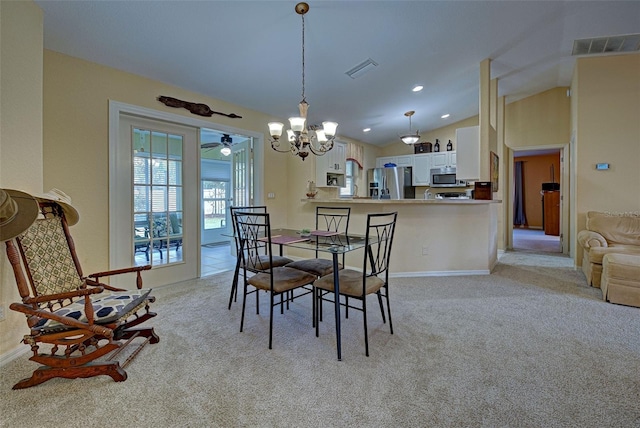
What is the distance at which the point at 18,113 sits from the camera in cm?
203

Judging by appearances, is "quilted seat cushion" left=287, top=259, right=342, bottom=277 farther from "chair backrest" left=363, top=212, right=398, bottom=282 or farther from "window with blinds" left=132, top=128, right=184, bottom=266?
"window with blinds" left=132, top=128, right=184, bottom=266

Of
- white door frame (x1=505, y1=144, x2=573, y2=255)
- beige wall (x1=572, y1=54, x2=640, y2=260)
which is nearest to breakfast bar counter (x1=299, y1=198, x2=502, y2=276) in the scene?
beige wall (x1=572, y1=54, x2=640, y2=260)

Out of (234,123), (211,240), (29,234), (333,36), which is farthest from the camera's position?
(211,240)

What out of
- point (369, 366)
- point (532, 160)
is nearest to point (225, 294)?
point (369, 366)

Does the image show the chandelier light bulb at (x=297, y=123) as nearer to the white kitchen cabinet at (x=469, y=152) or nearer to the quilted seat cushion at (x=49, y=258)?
the quilted seat cushion at (x=49, y=258)

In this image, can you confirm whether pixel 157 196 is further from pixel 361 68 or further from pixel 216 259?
pixel 361 68

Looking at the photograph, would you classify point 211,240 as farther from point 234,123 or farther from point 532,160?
point 532,160

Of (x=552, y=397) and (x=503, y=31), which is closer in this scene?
(x=552, y=397)

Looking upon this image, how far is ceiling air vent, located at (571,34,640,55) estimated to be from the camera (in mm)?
3732

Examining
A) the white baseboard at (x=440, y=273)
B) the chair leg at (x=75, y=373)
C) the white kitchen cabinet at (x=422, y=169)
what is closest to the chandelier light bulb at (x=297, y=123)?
the chair leg at (x=75, y=373)

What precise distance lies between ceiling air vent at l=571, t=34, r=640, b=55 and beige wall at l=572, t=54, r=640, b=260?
0.14 metres

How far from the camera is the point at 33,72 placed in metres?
2.16

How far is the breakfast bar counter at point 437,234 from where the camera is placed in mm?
3980

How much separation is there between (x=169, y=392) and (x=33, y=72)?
2.47m
